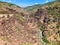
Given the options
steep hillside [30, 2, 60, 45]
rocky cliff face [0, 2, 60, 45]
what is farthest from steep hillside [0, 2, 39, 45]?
steep hillside [30, 2, 60, 45]

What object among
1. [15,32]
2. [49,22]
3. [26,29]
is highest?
[49,22]

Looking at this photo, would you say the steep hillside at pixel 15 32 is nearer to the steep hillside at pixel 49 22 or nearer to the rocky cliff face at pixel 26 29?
the rocky cliff face at pixel 26 29

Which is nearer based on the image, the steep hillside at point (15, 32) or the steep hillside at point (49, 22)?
the steep hillside at point (15, 32)

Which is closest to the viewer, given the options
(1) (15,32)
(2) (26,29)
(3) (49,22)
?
(1) (15,32)

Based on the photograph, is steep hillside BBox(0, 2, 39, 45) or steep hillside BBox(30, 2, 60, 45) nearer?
steep hillside BBox(0, 2, 39, 45)

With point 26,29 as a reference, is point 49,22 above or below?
above

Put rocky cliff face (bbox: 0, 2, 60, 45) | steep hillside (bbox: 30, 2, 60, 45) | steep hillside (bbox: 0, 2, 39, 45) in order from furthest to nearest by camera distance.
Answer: steep hillside (bbox: 30, 2, 60, 45)
rocky cliff face (bbox: 0, 2, 60, 45)
steep hillside (bbox: 0, 2, 39, 45)

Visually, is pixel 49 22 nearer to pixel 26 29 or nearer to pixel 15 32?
pixel 26 29

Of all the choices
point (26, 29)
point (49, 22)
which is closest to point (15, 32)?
point (26, 29)

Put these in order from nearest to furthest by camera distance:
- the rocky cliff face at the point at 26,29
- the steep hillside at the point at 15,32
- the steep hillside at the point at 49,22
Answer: the steep hillside at the point at 15,32, the rocky cliff face at the point at 26,29, the steep hillside at the point at 49,22

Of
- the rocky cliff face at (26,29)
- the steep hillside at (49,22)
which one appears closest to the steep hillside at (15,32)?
the rocky cliff face at (26,29)

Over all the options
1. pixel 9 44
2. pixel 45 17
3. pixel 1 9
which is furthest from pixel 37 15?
pixel 9 44

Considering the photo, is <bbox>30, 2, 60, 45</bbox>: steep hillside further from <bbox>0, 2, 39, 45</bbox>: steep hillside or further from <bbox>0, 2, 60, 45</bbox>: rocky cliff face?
<bbox>0, 2, 39, 45</bbox>: steep hillside

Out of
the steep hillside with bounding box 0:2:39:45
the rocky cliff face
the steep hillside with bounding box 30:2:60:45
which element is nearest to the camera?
the steep hillside with bounding box 0:2:39:45
